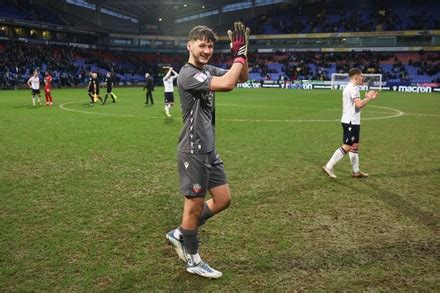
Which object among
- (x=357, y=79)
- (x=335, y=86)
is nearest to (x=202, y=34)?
(x=357, y=79)

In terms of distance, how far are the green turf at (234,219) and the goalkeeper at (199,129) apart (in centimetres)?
41

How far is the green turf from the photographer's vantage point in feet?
13.1

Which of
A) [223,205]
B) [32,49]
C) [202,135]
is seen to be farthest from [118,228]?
[32,49]

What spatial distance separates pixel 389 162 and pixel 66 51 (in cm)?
5842

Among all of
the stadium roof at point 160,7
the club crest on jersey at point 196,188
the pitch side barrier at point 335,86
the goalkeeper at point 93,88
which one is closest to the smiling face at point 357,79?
the club crest on jersey at point 196,188

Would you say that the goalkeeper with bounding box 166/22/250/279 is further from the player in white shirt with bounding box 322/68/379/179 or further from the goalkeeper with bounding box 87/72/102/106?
the goalkeeper with bounding box 87/72/102/106

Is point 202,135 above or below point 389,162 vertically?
above

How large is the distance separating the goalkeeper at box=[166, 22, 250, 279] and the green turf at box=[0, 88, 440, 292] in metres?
0.41

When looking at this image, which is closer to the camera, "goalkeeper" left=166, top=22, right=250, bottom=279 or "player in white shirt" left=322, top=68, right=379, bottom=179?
"goalkeeper" left=166, top=22, right=250, bottom=279

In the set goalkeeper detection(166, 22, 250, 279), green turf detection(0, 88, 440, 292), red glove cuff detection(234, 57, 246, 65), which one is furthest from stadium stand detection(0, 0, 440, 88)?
red glove cuff detection(234, 57, 246, 65)

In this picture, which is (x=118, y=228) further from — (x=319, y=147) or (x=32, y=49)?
(x=32, y=49)

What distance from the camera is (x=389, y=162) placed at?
367 inches

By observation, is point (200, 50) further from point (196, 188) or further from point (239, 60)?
point (196, 188)

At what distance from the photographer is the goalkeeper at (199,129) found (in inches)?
143
